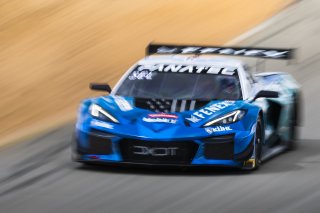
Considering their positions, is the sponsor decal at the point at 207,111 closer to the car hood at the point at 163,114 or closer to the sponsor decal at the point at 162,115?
the car hood at the point at 163,114

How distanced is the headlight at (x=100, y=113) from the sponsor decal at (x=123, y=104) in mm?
190

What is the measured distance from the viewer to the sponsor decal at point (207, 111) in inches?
451

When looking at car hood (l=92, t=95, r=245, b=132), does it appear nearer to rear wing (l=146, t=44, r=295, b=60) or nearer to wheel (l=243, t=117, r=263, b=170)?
wheel (l=243, t=117, r=263, b=170)

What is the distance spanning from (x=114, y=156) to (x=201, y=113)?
1003mm

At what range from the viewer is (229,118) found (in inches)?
455

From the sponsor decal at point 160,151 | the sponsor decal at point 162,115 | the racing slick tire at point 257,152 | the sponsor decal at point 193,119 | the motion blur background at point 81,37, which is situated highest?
the sponsor decal at point 162,115

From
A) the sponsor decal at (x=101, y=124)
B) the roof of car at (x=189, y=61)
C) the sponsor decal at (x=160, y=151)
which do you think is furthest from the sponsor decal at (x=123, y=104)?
the roof of car at (x=189, y=61)

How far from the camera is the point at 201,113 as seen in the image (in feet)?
37.9

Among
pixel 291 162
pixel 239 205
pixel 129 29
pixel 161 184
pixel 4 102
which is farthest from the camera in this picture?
pixel 129 29

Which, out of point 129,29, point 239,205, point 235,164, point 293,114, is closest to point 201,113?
point 235,164

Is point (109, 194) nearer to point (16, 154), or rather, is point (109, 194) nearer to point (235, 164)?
point (235, 164)

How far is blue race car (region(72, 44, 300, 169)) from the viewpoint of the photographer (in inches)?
445

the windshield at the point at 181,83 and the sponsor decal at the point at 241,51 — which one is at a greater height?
the sponsor decal at the point at 241,51

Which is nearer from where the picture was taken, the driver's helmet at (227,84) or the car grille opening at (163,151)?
the car grille opening at (163,151)
